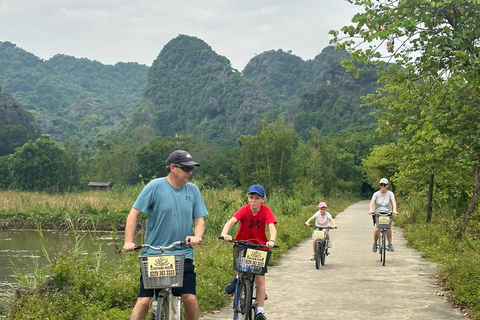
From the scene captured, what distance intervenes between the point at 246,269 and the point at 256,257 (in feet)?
0.60

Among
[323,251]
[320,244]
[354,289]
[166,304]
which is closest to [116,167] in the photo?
[323,251]

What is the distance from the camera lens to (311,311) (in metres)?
8.33

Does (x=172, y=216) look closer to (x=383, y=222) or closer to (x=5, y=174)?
(x=383, y=222)

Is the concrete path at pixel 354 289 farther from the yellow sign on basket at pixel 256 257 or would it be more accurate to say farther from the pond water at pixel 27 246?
the pond water at pixel 27 246

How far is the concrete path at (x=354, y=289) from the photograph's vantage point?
8273 mm

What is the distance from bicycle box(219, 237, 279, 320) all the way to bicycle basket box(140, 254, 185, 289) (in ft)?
6.00

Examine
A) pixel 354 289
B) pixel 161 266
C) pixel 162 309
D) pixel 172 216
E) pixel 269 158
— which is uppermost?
pixel 269 158

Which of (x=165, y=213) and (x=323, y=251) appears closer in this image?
(x=165, y=213)

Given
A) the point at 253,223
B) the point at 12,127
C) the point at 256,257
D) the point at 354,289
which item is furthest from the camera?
the point at 12,127

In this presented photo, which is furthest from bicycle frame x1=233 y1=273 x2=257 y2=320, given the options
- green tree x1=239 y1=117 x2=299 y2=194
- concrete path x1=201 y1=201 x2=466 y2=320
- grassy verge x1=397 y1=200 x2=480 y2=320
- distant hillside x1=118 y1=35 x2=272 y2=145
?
distant hillside x1=118 y1=35 x2=272 y2=145

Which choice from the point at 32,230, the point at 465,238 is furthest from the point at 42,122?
the point at 465,238

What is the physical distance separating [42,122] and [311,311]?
163 meters

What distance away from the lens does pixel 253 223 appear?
7.27 metres

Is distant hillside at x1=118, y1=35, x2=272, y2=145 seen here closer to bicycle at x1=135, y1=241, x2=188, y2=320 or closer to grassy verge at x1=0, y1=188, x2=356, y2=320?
grassy verge at x1=0, y1=188, x2=356, y2=320
